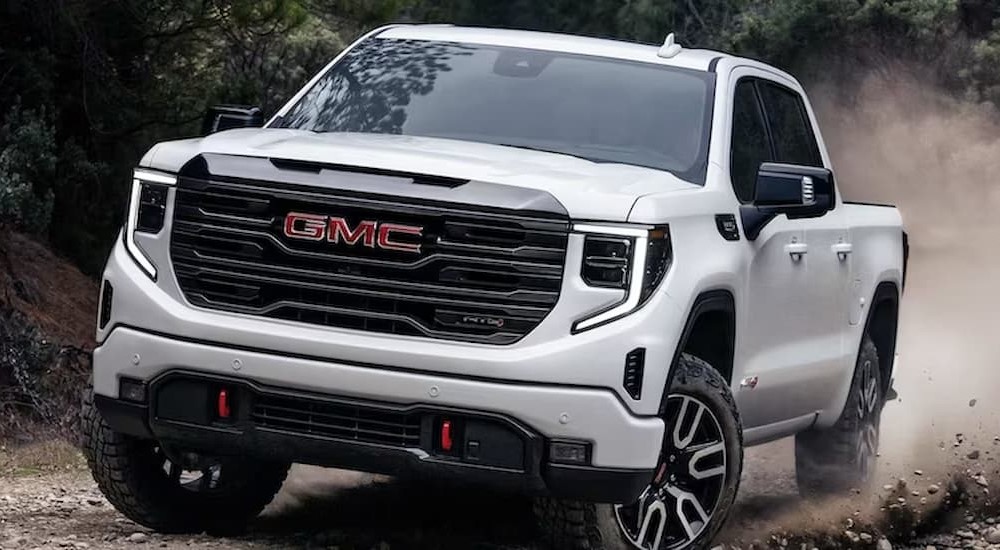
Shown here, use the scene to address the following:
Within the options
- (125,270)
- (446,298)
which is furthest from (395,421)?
(125,270)

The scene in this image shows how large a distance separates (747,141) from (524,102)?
1.01m

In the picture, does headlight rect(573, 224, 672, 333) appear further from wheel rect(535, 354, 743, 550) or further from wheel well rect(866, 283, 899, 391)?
wheel well rect(866, 283, 899, 391)

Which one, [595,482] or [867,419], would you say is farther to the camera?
[867,419]

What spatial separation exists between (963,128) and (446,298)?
25520 mm

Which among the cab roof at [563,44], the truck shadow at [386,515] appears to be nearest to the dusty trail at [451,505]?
the truck shadow at [386,515]

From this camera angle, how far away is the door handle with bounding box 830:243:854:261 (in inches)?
335

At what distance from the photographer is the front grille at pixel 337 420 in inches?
237

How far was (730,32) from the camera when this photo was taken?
3566 cm

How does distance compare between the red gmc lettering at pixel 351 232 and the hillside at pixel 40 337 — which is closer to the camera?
the red gmc lettering at pixel 351 232

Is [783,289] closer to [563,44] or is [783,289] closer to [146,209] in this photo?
[563,44]

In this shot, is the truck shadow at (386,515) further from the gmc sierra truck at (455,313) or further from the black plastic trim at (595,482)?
the black plastic trim at (595,482)

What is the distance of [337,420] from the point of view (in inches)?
240

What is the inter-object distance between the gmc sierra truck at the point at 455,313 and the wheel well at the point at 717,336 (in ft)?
0.04

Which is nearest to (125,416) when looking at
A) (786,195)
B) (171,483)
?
(171,483)
